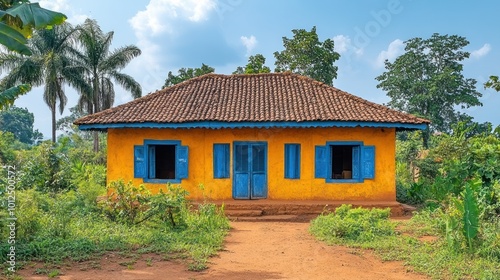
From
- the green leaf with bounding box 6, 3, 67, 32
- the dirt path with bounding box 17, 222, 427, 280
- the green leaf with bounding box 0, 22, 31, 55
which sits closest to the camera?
the green leaf with bounding box 0, 22, 31, 55

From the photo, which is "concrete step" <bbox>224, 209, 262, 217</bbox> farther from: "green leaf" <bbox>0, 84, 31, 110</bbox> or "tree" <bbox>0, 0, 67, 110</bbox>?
"tree" <bbox>0, 0, 67, 110</bbox>

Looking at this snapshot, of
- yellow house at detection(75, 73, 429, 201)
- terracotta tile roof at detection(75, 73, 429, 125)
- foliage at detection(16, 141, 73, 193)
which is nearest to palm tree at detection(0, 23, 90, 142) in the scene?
foliage at detection(16, 141, 73, 193)

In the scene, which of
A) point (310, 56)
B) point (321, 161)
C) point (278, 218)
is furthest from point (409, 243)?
point (310, 56)

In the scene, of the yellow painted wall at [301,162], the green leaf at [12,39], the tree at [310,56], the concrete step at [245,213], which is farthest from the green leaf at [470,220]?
the tree at [310,56]

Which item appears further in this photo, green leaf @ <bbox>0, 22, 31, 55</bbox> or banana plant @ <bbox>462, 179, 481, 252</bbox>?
banana plant @ <bbox>462, 179, 481, 252</bbox>

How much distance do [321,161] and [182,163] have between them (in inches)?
157

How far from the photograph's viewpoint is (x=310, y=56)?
28.2 metres

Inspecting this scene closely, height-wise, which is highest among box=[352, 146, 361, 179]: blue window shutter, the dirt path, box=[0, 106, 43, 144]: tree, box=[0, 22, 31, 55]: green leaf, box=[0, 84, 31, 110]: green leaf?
box=[0, 106, 43, 144]: tree

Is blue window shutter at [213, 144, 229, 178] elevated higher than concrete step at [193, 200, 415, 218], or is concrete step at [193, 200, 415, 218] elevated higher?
blue window shutter at [213, 144, 229, 178]

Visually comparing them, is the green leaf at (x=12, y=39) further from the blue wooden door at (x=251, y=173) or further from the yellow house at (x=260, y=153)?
the blue wooden door at (x=251, y=173)

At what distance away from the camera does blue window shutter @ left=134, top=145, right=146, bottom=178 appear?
42.8ft

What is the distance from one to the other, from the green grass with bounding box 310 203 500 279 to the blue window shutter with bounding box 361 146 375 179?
215cm

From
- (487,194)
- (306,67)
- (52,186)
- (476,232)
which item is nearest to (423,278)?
(476,232)

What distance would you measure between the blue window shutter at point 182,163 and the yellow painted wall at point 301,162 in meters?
0.18
